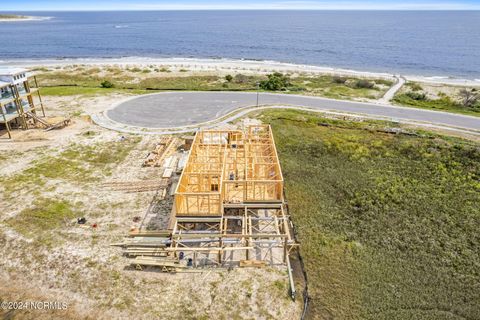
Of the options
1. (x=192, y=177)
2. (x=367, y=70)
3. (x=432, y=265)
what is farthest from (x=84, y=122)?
(x=367, y=70)

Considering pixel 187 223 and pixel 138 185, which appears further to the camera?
pixel 138 185

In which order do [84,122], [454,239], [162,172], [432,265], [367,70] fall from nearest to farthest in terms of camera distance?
1. [432,265]
2. [454,239]
3. [162,172]
4. [84,122]
5. [367,70]

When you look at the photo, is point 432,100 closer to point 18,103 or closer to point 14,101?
point 18,103

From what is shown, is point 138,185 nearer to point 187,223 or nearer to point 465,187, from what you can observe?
point 187,223

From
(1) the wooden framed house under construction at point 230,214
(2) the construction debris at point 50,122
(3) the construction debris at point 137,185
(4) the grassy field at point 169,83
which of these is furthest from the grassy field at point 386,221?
(2) the construction debris at point 50,122

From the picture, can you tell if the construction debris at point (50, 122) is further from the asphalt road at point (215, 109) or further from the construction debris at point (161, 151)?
the construction debris at point (161, 151)

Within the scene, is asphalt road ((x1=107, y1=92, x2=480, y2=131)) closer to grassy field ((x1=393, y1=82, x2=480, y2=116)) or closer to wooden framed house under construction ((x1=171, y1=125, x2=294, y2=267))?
grassy field ((x1=393, y1=82, x2=480, y2=116))

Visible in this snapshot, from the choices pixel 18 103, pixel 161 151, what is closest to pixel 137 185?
pixel 161 151
